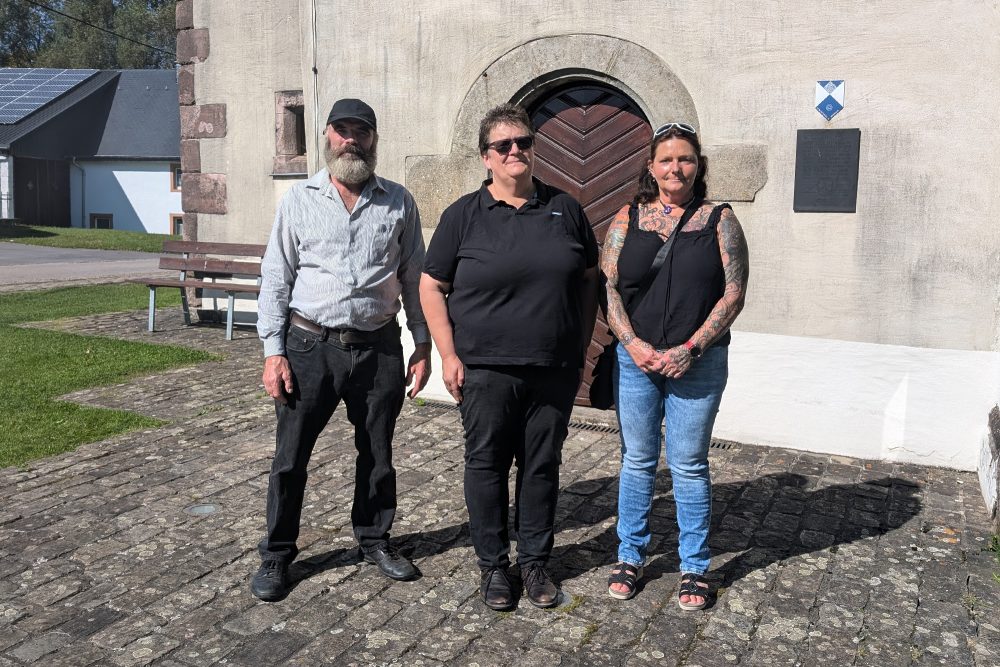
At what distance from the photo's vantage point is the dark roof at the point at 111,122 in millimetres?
36562

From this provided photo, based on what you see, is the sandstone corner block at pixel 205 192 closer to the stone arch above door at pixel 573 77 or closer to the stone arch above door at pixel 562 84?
the stone arch above door at pixel 562 84

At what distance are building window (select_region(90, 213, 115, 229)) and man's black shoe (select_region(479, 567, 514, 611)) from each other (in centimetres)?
3793

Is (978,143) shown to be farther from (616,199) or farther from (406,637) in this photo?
(406,637)

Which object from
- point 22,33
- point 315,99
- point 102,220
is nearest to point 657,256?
point 315,99

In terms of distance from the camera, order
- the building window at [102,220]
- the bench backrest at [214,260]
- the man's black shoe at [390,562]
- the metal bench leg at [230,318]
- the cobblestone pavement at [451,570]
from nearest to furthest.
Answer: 1. the cobblestone pavement at [451,570]
2. the man's black shoe at [390,562]
3. the metal bench leg at [230,318]
4. the bench backrest at [214,260]
5. the building window at [102,220]

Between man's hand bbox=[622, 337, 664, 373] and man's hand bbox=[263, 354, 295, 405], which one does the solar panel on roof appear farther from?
man's hand bbox=[622, 337, 664, 373]

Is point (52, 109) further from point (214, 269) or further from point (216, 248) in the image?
point (214, 269)

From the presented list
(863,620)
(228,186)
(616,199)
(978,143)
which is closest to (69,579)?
(863,620)

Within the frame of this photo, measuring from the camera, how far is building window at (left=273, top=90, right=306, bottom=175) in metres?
10.2

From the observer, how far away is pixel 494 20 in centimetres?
664

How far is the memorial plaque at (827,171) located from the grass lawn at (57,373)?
4525 millimetres

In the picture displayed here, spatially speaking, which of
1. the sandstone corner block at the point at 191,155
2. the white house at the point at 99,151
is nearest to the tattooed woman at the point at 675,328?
the sandstone corner block at the point at 191,155

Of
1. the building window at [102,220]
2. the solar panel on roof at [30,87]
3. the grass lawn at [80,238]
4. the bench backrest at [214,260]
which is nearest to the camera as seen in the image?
the bench backrest at [214,260]

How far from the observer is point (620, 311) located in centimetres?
382
